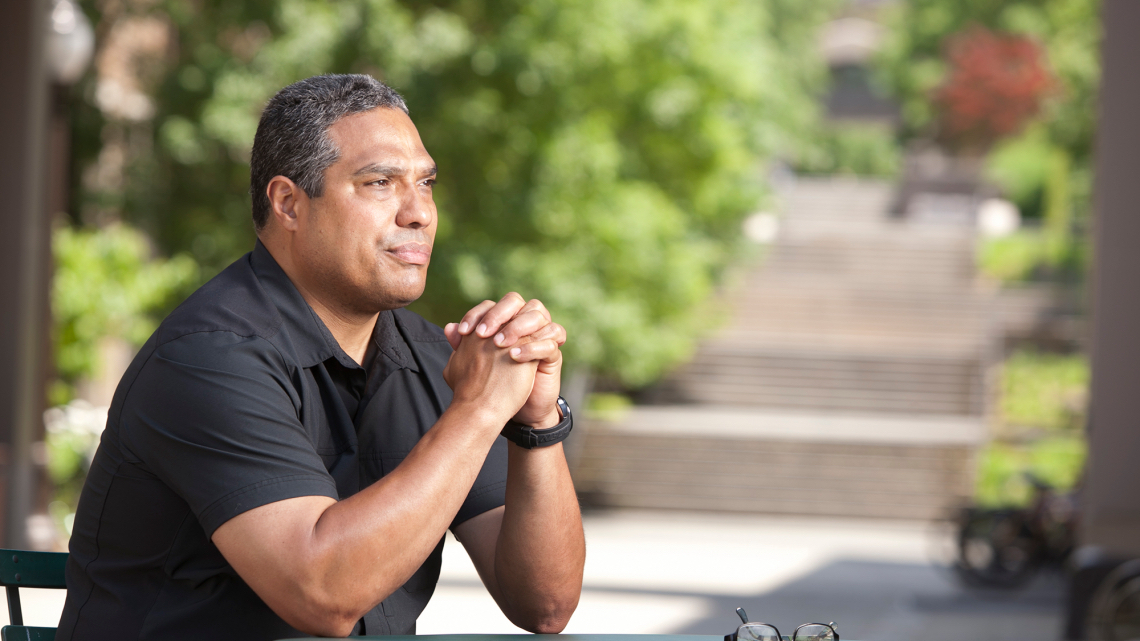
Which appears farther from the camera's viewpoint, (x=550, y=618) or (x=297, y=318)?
(x=550, y=618)

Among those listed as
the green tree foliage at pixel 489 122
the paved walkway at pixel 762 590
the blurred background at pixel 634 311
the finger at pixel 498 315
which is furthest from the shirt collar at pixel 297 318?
the green tree foliage at pixel 489 122

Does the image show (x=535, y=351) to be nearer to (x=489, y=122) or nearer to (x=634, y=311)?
(x=489, y=122)

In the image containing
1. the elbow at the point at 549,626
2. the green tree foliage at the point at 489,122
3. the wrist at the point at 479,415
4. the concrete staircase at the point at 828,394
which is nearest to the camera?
the wrist at the point at 479,415

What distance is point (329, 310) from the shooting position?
1.77 metres

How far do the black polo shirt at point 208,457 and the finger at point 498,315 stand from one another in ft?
0.82

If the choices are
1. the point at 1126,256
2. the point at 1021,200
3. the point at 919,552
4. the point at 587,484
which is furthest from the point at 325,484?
the point at 1021,200

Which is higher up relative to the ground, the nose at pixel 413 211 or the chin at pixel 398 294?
the nose at pixel 413 211

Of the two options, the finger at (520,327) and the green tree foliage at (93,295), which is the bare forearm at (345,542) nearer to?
the finger at (520,327)

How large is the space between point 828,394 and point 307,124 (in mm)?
15262

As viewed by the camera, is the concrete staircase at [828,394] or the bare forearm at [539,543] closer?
the bare forearm at [539,543]

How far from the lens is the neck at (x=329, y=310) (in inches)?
68.8

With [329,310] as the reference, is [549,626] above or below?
below

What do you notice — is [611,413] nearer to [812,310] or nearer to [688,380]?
[688,380]

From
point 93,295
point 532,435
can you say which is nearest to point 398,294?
point 532,435
